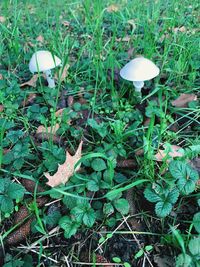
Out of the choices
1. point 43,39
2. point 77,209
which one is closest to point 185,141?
point 77,209

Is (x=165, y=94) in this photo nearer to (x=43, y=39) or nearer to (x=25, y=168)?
(x=25, y=168)

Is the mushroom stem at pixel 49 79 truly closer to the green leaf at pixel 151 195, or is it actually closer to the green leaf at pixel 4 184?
the green leaf at pixel 4 184

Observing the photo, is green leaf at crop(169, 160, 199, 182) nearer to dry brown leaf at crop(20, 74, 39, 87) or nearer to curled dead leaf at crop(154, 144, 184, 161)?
curled dead leaf at crop(154, 144, 184, 161)

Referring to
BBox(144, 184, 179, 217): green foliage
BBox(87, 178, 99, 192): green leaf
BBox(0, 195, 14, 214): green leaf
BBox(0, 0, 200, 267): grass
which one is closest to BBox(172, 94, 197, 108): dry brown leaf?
BBox(0, 0, 200, 267): grass

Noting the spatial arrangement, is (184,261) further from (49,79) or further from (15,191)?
(49,79)

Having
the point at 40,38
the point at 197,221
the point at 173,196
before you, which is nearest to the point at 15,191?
the point at 173,196

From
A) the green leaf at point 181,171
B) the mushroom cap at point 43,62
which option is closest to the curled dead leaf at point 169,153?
the green leaf at point 181,171
